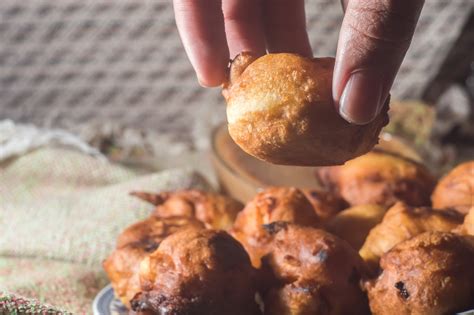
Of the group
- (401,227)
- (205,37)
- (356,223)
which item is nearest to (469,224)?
(401,227)

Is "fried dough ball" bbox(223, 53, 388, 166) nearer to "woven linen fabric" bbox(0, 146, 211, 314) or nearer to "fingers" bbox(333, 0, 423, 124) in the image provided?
"fingers" bbox(333, 0, 423, 124)

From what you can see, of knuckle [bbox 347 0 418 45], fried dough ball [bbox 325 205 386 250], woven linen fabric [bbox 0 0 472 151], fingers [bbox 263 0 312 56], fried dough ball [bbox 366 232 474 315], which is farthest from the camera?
woven linen fabric [bbox 0 0 472 151]

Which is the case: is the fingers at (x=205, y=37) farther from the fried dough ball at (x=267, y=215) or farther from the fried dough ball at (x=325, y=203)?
the fried dough ball at (x=325, y=203)

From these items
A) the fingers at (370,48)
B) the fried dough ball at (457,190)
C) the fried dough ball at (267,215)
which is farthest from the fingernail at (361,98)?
the fried dough ball at (457,190)

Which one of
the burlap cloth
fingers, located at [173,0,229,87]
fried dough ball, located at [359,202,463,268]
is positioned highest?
fingers, located at [173,0,229,87]

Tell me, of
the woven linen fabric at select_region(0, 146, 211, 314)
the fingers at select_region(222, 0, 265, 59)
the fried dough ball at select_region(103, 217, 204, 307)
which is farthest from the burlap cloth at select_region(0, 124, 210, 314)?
the fingers at select_region(222, 0, 265, 59)

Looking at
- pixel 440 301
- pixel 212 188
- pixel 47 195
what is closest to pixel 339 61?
pixel 440 301

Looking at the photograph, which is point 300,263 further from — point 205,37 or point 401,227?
point 205,37
